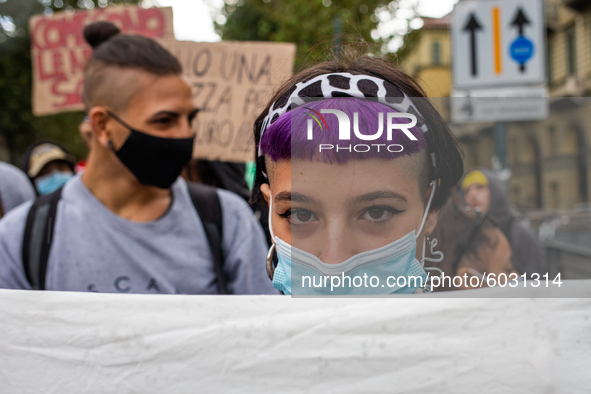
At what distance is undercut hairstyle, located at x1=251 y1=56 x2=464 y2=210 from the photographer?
33.0 inches

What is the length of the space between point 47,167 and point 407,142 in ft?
14.9

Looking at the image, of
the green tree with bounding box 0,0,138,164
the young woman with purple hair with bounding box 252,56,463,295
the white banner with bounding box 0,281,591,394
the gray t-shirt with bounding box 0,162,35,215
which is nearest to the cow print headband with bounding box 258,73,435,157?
the young woman with purple hair with bounding box 252,56,463,295

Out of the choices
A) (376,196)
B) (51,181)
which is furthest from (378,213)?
(51,181)

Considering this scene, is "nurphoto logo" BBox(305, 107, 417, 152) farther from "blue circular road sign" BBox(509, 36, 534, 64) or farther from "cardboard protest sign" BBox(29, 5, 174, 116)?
"cardboard protest sign" BBox(29, 5, 174, 116)

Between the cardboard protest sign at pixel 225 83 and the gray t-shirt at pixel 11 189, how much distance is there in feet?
3.32

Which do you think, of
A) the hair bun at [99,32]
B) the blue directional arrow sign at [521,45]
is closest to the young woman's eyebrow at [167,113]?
the hair bun at [99,32]

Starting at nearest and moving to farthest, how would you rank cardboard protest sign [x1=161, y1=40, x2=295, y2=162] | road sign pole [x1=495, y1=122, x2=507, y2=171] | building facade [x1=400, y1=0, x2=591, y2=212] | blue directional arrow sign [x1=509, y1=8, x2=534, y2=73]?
building facade [x1=400, y1=0, x2=591, y2=212] → blue directional arrow sign [x1=509, y1=8, x2=534, y2=73] → cardboard protest sign [x1=161, y1=40, x2=295, y2=162] → road sign pole [x1=495, y1=122, x2=507, y2=171]

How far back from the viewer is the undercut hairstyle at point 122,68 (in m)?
1.81

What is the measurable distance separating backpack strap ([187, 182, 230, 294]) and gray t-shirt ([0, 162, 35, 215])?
1386 millimetres

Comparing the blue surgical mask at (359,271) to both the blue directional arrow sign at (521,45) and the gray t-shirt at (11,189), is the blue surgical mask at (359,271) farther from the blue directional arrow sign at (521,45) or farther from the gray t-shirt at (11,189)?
the gray t-shirt at (11,189)

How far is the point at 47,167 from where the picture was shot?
460 centimetres

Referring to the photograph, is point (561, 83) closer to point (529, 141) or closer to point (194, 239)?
point (529, 141)

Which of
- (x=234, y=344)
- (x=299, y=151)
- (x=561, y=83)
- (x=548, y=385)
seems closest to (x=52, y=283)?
(x=234, y=344)

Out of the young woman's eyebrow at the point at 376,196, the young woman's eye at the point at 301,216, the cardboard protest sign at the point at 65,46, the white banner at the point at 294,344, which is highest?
the cardboard protest sign at the point at 65,46
